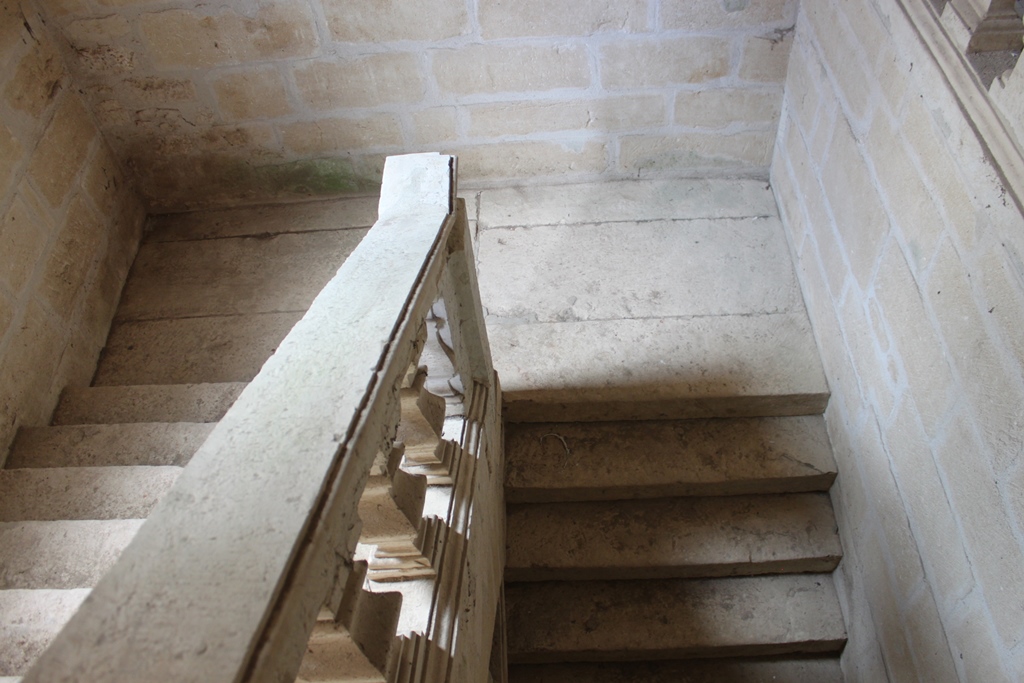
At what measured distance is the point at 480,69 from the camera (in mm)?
3182

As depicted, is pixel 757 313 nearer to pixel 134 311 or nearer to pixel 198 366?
pixel 198 366

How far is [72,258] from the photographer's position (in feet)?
10.1

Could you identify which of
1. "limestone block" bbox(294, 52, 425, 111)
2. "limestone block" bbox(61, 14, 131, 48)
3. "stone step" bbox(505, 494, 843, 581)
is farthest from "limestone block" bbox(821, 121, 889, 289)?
"limestone block" bbox(61, 14, 131, 48)

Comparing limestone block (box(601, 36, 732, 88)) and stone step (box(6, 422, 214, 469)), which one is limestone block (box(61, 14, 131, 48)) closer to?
stone step (box(6, 422, 214, 469))

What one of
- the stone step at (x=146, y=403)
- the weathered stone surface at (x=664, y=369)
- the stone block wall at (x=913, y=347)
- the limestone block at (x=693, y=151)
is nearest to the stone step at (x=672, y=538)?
the stone block wall at (x=913, y=347)

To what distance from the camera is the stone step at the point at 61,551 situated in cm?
204

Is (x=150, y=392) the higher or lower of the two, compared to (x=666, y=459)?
higher

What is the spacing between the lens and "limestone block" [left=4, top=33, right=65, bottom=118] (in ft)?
9.30

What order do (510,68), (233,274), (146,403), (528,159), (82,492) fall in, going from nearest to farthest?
(82,492) → (146,403) → (510,68) → (233,274) → (528,159)

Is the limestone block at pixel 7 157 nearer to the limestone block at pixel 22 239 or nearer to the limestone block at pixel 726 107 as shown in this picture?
the limestone block at pixel 22 239

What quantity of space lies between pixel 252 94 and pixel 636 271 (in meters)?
1.92

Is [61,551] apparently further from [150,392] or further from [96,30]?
[96,30]

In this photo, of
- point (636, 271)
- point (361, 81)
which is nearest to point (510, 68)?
point (361, 81)

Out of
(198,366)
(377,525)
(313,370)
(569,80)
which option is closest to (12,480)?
(198,366)
